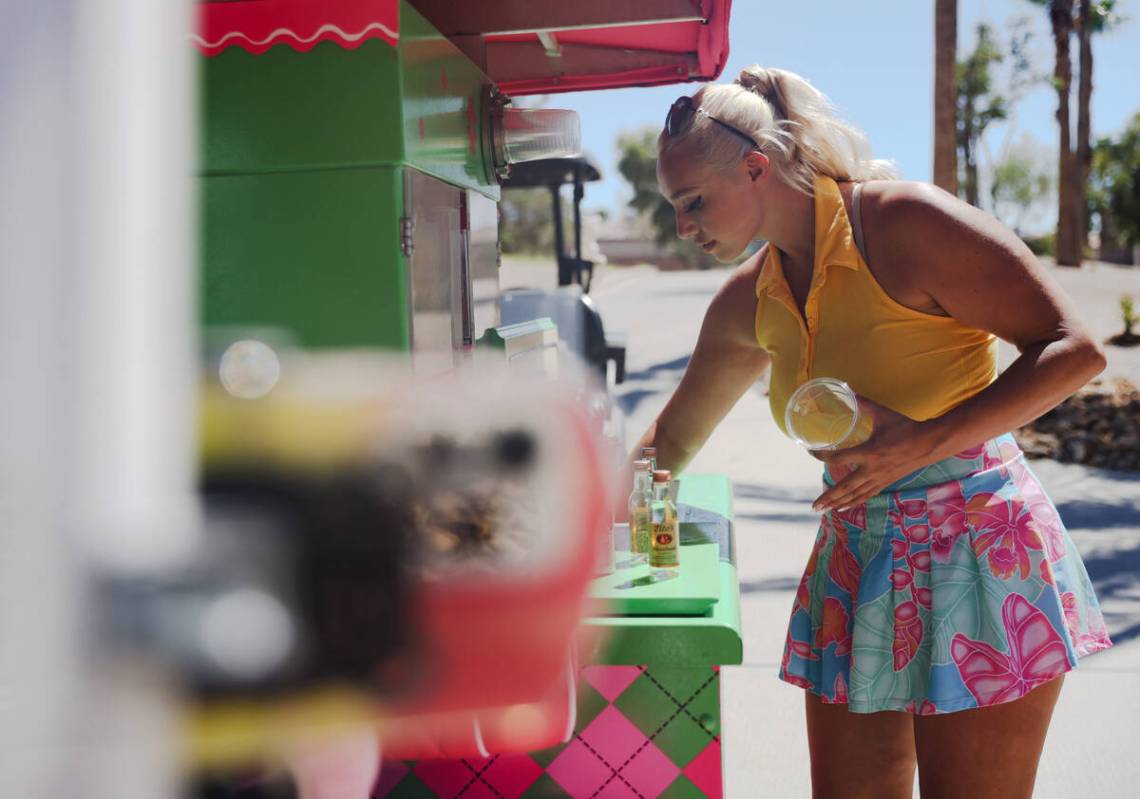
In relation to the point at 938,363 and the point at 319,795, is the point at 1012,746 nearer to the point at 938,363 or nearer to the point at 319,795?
Result: the point at 938,363

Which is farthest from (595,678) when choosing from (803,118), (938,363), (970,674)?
(803,118)

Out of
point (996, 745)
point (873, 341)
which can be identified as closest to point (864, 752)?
point (996, 745)

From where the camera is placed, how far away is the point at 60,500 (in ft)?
1.37

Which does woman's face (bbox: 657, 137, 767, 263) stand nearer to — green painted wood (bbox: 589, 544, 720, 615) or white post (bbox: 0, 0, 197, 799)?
green painted wood (bbox: 589, 544, 720, 615)

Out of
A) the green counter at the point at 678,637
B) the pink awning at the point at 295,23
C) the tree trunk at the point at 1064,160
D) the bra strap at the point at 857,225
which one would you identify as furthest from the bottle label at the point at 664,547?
the tree trunk at the point at 1064,160

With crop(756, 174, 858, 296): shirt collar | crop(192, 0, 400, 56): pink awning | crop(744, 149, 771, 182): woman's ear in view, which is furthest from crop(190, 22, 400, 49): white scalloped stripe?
crop(756, 174, 858, 296): shirt collar

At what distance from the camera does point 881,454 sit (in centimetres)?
185

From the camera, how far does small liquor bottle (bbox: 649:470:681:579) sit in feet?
7.68

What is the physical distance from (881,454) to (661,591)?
57 centimetres

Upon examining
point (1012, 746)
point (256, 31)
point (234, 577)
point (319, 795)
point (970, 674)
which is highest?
point (256, 31)

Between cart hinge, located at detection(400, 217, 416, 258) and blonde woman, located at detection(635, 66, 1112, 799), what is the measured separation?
0.53m

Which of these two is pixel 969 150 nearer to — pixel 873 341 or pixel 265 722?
pixel 873 341

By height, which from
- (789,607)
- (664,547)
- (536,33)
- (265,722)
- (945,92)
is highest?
(945,92)

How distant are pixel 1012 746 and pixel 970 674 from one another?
0.56ft
